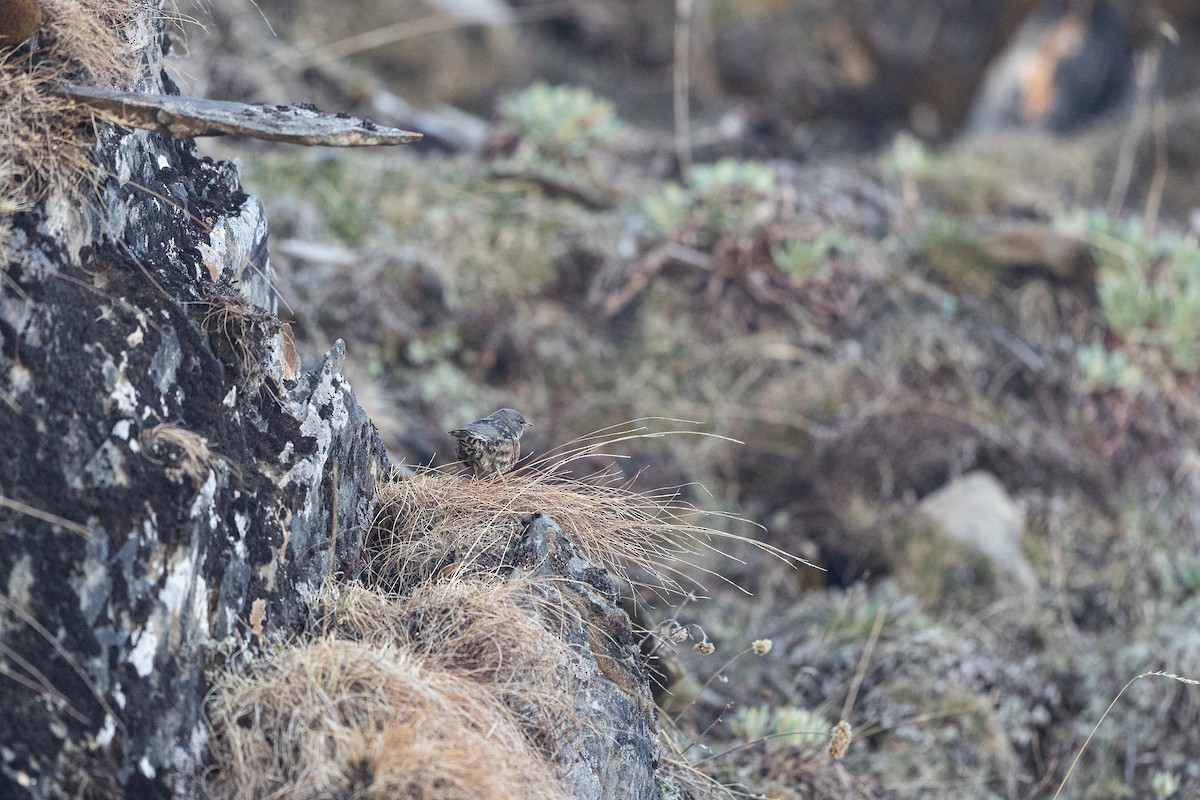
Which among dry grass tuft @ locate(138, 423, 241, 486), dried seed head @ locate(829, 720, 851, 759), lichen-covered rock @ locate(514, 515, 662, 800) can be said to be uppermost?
dry grass tuft @ locate(138, 423, 241, 486)

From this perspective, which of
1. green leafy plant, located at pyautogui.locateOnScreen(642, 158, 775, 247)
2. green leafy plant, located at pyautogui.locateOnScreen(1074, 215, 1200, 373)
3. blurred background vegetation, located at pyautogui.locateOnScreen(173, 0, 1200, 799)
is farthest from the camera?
green leafy plant, located at pyautogui.locateOnScreen(642, 158, 775, 247)

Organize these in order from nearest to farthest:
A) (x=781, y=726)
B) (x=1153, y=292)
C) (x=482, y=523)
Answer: (x=482, y=523), (x=781, y=726), (x=1153, y=292)

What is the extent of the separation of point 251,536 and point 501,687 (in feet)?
2.06

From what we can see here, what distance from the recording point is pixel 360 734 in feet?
7.30

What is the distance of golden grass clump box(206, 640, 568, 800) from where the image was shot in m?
2.19

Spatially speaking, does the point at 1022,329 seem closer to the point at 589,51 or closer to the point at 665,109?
the point at 665,109

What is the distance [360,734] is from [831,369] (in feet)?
15.9

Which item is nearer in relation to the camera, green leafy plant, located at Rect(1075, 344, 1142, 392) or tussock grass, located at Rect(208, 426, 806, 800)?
tussock grass, located at Rect(208, 426, 806, 800)

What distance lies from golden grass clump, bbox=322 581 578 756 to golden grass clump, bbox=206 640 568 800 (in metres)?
0.08

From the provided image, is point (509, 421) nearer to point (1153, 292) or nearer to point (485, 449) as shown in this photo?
point (485, 449)

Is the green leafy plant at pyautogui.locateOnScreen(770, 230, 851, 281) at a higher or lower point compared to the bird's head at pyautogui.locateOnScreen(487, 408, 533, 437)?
lower

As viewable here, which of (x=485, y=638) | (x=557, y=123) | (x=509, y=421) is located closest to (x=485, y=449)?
(x=509, y=421)

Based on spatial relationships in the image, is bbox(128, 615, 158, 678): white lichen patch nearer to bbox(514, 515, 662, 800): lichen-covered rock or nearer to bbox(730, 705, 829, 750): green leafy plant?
bbox(514, 515, 662, 800): lichen-covered rock

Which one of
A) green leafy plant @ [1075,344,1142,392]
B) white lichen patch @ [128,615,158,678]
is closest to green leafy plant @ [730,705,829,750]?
white lichen patch @ [128,615,158,678]
